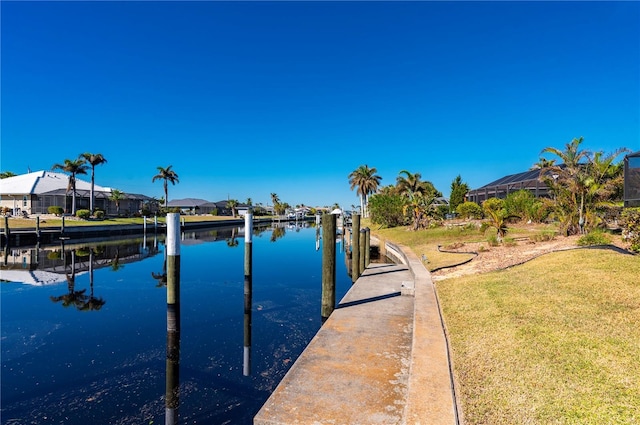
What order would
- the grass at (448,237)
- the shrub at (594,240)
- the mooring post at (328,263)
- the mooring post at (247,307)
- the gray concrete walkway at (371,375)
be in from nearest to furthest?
1. the gray concrete walkway at (371,375)
2. the mooring post at (247,307)
3. the mooring post at (328,263)
4. the shrub at (594,240)
5. the grass at (448,237)

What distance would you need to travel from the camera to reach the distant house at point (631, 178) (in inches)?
630

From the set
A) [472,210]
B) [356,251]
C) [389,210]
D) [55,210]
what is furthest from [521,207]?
[55,210]

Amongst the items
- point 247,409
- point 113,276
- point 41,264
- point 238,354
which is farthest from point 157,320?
point 41,264

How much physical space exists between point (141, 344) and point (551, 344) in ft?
27.0

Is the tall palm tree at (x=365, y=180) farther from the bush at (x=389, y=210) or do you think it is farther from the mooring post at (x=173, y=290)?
the mooring post at (x=173, y=290)

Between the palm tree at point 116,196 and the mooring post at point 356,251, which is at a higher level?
the palm tree at point 116,196

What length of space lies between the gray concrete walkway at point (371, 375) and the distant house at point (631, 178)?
14.2 m

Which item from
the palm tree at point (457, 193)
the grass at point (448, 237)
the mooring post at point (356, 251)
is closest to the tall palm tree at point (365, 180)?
the palm tree at point (457, 193)

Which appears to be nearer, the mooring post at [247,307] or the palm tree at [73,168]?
the mooring post at [247,307]

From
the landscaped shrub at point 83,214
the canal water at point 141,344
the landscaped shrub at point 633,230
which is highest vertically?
the landscaped shrub at point 83,214

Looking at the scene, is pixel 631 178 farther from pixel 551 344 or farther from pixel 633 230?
pixel 551 344

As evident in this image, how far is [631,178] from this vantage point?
16.1m

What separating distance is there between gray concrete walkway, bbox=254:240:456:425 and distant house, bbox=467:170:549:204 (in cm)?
3078

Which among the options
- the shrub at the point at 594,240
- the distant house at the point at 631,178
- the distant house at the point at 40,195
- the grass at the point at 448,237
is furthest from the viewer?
the distant house at the point at 40,195
